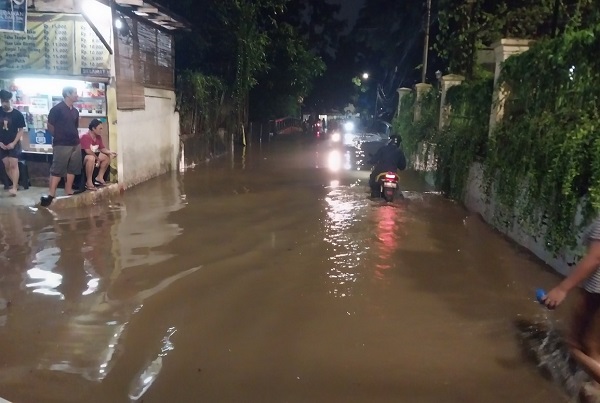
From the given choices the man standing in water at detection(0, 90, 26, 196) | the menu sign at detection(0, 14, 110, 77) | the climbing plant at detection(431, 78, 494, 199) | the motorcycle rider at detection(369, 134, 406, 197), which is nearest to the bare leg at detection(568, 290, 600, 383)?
the climbing plant at detection(431, 78, 494, 199)

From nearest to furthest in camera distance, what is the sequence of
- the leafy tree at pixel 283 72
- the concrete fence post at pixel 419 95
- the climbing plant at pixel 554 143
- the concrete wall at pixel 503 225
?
the climbing plant at pixel 554 143 < the concrete wall at pixel 503 225 < the concrete fence post at pixel 419 95 < the leafy tree at pixel 283 72

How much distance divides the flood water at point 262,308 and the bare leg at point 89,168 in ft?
1.89

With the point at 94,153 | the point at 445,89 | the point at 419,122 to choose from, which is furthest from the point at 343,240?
the point at 419,122

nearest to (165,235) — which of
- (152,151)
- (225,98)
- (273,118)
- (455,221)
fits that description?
(455,221)

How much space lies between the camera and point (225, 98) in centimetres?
2002

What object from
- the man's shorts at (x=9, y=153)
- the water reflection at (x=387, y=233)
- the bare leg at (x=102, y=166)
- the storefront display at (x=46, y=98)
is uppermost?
the storefront display at (x=46, y=98)

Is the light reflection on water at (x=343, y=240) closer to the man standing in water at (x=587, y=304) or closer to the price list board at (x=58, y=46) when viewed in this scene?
the man standing in water at (x=587, y=304)

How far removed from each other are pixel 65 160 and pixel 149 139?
152 inches

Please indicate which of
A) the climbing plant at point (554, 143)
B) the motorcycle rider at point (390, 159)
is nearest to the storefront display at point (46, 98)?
the motorcycle rider at point (390, 159)

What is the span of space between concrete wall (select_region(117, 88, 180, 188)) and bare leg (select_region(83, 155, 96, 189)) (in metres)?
1.05

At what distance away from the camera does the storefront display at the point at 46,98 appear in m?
10.3

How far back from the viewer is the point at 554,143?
6.09 meters

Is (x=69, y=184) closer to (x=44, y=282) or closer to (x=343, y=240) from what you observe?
(x=44, y=282)

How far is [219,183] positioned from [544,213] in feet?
26.6
